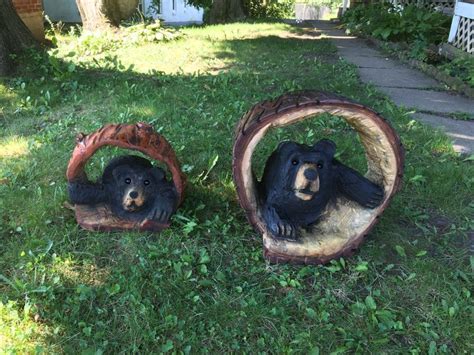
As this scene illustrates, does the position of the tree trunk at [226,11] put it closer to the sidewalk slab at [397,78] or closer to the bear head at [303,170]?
the sidewalk slab at [397,78]

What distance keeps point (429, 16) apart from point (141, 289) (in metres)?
9.59

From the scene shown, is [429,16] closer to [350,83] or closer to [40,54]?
[350,83]

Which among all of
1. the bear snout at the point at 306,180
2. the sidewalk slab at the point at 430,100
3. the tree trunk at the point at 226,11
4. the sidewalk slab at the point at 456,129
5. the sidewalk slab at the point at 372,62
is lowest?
the sidewalk slab at the point at 456,129

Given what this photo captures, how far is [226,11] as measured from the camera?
1468 centimetres

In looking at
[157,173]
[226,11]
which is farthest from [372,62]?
[226,11]

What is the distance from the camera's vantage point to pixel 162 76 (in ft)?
19.2

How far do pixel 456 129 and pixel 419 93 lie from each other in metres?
1.49

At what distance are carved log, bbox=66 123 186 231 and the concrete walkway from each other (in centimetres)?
283

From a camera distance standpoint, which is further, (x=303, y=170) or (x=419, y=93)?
(x=419, y=93)

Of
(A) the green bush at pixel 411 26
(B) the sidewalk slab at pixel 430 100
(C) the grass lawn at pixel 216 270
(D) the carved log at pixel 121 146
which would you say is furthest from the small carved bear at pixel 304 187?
(A) the green bush at pixel 411 26

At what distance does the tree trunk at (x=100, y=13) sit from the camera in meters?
8.62

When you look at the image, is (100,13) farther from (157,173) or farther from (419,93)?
(157,173)

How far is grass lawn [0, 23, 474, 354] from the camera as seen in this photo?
212cm

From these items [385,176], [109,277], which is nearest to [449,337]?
[385,176]
